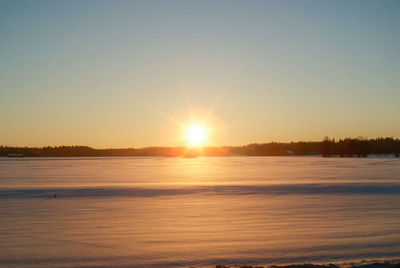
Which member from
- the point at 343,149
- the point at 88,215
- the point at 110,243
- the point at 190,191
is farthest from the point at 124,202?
the point at 343,149

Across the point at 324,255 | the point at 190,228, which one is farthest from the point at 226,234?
the point at 324,255

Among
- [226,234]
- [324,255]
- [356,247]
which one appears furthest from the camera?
[226,234]

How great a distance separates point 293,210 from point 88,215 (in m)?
5.29

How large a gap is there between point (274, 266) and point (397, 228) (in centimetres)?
380

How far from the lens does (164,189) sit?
1510 centimetres

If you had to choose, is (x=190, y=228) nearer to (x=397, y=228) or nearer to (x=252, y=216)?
(x=252, y=216)

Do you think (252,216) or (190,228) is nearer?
(190,228)

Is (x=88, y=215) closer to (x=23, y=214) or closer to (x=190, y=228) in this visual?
(x=23, y=214)

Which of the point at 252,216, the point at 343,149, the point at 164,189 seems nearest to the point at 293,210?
the point at 252,216

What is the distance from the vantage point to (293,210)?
977 cm

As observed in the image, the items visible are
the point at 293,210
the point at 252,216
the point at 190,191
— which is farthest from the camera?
the point at 190,191

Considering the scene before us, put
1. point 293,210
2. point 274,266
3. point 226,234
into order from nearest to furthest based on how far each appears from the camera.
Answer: point 274,266, point 226,234, point 293,210

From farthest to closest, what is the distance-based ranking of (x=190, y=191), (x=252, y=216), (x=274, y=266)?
(x=190, y=191), (x=252, y=216), (x=274, y=266)

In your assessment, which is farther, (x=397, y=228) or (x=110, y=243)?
(x=397, y=228)
